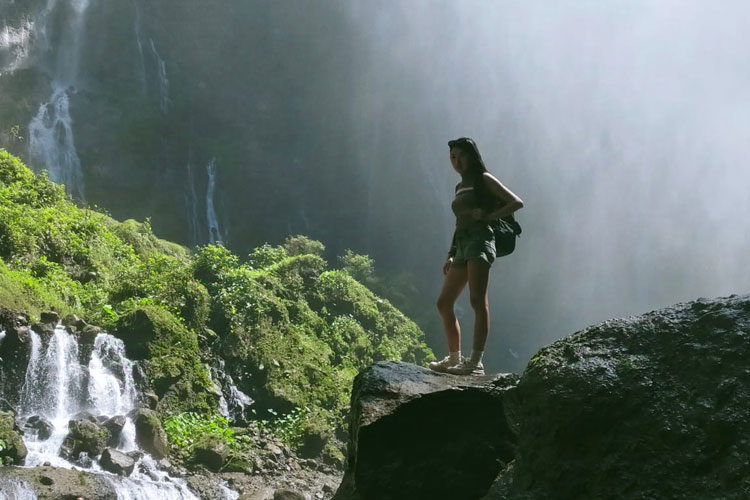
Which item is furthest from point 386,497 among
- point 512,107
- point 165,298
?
point 512,107

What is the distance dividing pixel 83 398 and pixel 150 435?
124 centimetres

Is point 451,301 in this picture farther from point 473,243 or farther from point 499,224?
point 499,224

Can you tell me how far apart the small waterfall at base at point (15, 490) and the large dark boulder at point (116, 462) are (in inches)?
63.0

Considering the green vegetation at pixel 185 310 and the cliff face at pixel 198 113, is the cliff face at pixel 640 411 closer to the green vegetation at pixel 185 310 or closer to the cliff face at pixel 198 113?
the green vegetation at pixel 185 310

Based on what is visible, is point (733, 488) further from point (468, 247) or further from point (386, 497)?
point (468, 247)

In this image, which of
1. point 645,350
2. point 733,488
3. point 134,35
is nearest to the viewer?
point 733,488

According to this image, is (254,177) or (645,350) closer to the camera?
(645,350)

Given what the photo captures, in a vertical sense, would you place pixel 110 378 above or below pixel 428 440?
above

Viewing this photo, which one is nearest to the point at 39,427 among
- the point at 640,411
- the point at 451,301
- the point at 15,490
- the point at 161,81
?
the point at 15,490

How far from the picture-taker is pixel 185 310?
45.0ft

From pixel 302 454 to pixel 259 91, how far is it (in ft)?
89.6

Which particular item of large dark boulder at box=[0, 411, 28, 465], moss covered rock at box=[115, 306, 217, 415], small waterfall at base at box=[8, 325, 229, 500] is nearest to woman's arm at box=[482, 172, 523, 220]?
small waterfall at base at box=[8, 325, 229, 500]

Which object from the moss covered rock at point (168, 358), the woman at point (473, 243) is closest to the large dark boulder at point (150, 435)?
the moss covered rock at point (168, 358)

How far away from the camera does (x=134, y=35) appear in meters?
32.1
